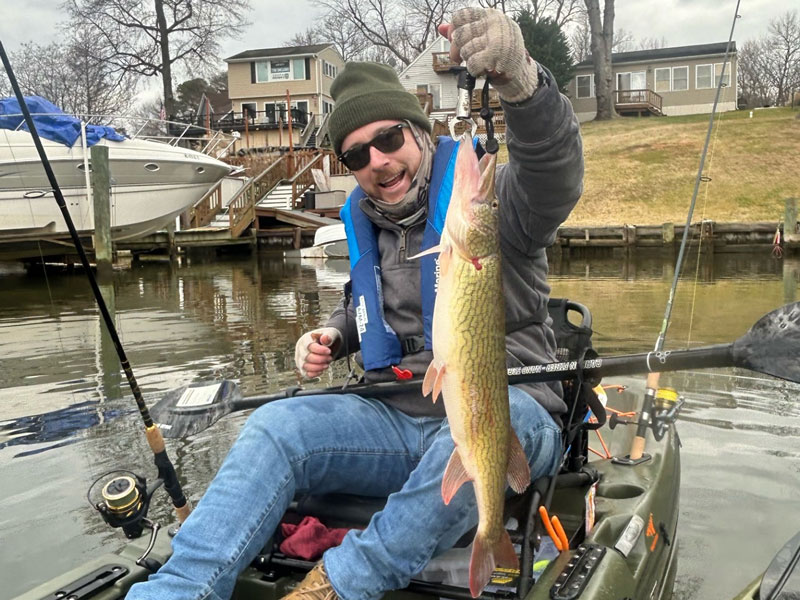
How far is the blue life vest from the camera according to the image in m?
2.64

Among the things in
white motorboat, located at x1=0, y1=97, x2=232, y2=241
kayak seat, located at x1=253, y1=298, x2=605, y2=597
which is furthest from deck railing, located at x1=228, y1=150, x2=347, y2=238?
kayak seat, located at x1=253, y1=298, x2=605, y2=597

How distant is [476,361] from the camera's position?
2100 millimetres

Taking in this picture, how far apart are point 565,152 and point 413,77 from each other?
41079 millimetres

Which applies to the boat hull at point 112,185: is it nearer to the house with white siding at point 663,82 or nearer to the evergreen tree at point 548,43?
the evergreen tree at point 548,43

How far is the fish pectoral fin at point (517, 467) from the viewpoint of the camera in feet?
7.32

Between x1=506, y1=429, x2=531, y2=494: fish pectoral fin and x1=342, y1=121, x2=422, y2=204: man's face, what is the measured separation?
1.05 meters

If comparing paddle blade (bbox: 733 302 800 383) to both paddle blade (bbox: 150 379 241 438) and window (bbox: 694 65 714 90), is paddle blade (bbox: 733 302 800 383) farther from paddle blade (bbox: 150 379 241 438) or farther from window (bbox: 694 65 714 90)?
window (bbox: 694 65 714 90)

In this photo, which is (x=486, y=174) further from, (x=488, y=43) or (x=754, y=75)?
(x=754, y=75)

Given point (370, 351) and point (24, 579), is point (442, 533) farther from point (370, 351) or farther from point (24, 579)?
point (24, 579)

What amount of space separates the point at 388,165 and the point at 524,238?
0.59 meters

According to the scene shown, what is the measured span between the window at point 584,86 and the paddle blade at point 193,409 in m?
42.9

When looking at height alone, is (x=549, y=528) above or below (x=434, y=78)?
below

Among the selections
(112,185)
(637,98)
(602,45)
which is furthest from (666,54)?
(112,185)

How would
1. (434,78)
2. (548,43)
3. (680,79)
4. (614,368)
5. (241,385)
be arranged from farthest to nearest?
(680,79), (434,78), (548,43), (241,385), (614,368)
